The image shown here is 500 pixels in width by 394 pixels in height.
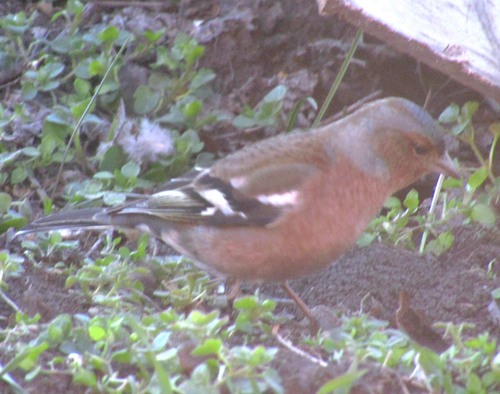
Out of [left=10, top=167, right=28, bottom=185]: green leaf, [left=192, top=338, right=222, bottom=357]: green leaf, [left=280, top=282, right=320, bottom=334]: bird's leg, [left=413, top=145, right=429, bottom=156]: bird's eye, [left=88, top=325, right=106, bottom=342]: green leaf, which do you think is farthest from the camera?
[left=10, top=167, right=28, bottom=185]: green leaf

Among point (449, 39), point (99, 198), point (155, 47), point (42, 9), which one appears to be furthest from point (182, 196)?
point (42, 9)

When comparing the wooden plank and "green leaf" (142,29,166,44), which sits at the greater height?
the wooden plank

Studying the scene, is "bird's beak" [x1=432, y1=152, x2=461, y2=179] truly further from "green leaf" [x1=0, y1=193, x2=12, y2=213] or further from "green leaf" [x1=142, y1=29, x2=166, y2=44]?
"green leaf" [x1=142, y1=29, x2=166, y2=44]

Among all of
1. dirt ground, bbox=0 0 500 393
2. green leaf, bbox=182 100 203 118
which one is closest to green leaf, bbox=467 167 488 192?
dirt ground, bbox=0 0 500 393

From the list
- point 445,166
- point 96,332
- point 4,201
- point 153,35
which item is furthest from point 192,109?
point 96,332

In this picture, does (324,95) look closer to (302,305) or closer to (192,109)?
(192,109)

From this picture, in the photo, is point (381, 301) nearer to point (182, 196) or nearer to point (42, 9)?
point (182, 196)

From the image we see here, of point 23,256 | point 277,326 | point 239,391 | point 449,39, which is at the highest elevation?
point 449,39
